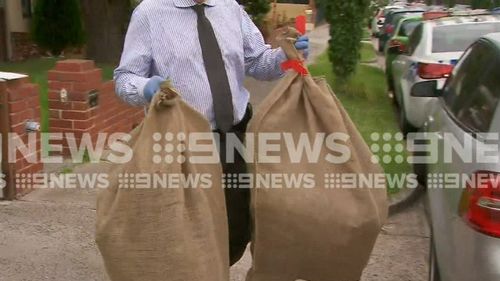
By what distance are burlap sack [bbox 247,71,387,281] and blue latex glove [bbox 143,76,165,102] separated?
0.38 m

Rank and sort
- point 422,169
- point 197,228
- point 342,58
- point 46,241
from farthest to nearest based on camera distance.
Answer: point 342,58 < point 422,169 < point 46,241 < point 197,228

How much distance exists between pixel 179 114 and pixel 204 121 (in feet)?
0.48

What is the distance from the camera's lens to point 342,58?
1170 centimetres

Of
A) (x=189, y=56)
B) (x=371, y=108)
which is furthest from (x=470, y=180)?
(x=371, y=108)

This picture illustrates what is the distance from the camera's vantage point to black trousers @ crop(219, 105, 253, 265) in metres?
2.89

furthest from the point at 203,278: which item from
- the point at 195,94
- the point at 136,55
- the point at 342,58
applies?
the point at 342,58

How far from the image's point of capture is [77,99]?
635 centimetres

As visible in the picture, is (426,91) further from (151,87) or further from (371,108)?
(371,108)

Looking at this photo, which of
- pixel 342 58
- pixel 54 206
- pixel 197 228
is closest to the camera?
pixel 197 228

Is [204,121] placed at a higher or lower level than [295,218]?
higher

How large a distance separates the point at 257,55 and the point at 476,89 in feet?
4.78

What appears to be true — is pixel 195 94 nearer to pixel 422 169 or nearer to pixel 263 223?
pixel 263 223

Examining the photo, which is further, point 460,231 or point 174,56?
point 460,231

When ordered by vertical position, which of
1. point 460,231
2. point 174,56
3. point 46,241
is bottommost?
point 46,241
